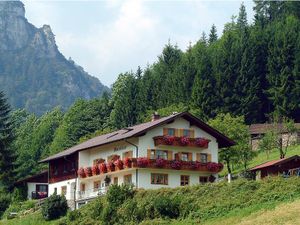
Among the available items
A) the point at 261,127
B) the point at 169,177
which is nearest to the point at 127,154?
the point at 169,177

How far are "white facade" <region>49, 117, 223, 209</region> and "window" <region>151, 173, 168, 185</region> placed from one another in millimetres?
177

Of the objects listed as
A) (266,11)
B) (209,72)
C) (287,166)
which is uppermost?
(266,11)

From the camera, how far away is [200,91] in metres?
112

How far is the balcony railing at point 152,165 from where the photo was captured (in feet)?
216

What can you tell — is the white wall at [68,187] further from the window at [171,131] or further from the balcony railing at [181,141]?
the window at [171,131]

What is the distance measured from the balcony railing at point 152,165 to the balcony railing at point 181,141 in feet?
5.16

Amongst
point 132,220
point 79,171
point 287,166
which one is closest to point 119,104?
point 79,171

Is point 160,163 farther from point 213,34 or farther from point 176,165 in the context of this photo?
point 213,34

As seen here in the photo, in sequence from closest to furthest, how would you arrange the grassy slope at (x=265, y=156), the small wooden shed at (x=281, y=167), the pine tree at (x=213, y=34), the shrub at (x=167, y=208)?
1. the shrub at (x=167, y=208)
2. the small wooden shed at (x=281, y=167)
3. the grassy slope at (x=265, y=156)
4. the pine tree at (x=213, y=34)

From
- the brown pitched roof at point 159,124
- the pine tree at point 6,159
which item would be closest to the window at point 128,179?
the brown pitched roof at point 159,124

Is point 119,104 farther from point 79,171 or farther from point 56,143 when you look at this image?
point 79,171

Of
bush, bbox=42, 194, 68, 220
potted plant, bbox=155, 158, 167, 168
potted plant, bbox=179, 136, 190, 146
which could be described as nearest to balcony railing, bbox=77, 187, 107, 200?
bush, bbox=42, 194, 68, 220

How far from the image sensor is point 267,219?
4475 centimetres

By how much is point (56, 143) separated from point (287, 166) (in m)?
65.5
